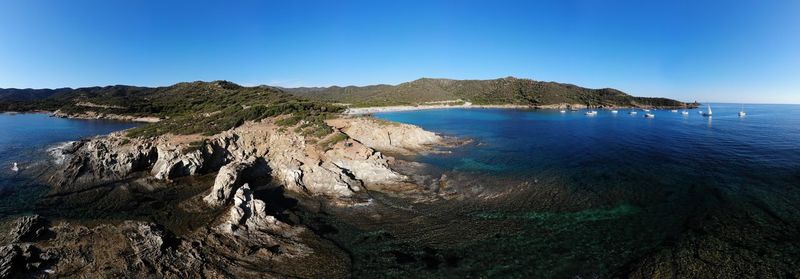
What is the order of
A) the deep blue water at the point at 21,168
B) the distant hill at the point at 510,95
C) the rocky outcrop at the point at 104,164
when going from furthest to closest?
the distant hill at the point at 510,95 → the rocky outcrop at the point at 104,164 → the deep blue water at the point at 21,168

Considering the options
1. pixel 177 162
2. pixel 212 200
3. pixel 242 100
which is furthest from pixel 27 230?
pixel 242 100

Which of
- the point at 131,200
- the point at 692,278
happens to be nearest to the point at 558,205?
the point at 692,278

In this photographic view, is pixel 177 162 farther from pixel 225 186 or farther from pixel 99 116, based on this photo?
pixel 99 116

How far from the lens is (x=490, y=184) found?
26.1 metres

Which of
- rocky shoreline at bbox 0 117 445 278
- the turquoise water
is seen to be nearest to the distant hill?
rocky shoreline at bbox 0 117 445 278

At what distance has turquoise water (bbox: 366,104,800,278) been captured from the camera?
14469mm

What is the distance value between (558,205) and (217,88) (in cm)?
9652

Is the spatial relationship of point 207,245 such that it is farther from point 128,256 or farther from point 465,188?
point 465,188

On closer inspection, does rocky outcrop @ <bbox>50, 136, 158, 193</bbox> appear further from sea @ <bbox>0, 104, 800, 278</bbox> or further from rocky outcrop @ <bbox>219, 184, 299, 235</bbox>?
rocky outcrop @ <bbox>219, 184, 299, 235</bbox>

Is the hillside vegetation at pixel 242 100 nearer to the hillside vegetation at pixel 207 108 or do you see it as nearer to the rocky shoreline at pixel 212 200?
the hillside vegetation at pixel 207 108

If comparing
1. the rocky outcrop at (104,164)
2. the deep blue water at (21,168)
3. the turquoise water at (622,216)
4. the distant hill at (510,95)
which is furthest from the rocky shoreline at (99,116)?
Answer: the turquoise water at (622,216)

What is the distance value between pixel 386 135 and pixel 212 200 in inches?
941

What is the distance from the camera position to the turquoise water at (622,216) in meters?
14.5

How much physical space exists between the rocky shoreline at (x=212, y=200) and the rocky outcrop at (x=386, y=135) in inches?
16.3
